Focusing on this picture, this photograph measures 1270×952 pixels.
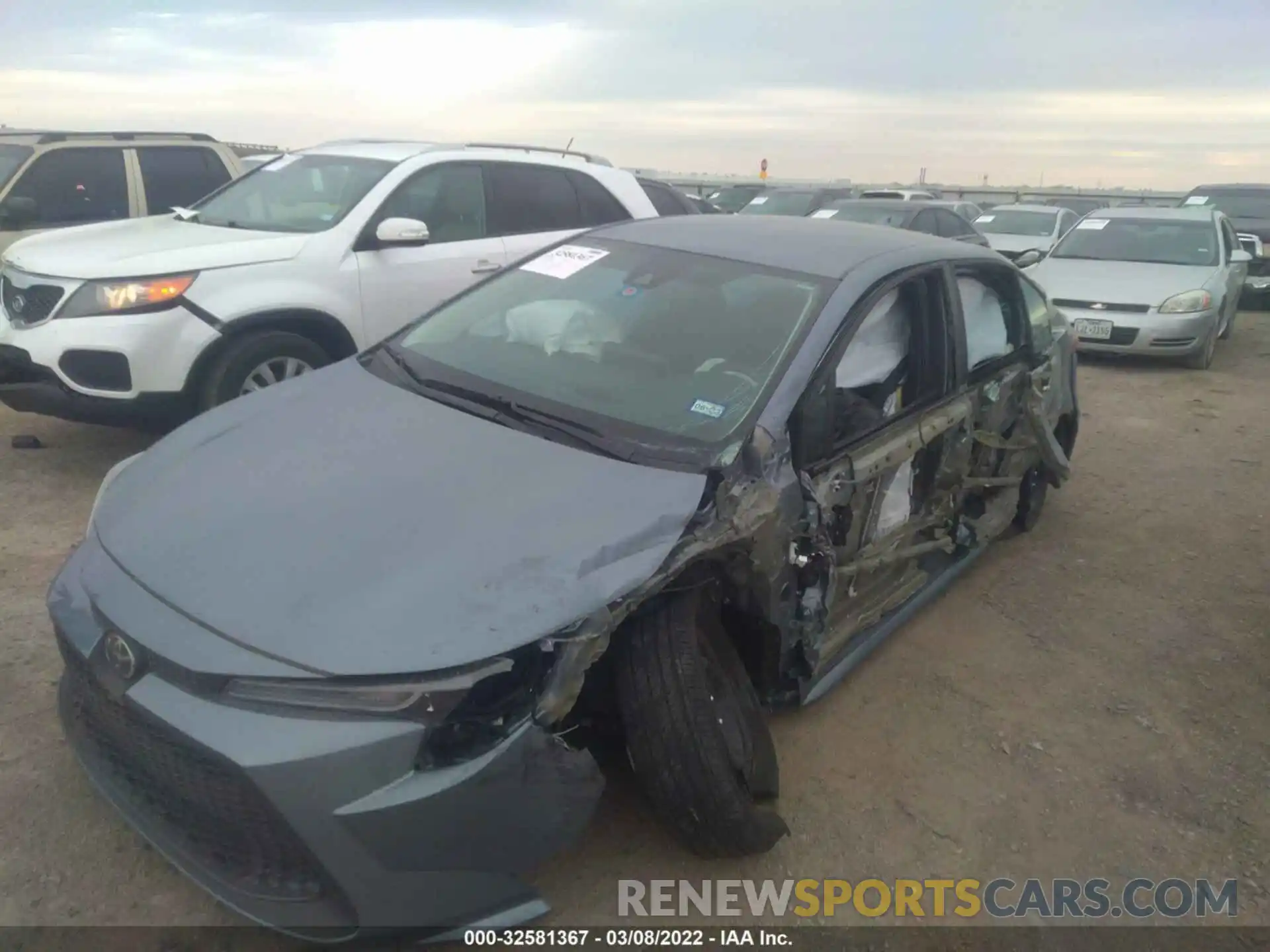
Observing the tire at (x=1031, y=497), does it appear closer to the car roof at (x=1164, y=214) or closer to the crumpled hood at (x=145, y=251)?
the crumpled hood at (x=145, y=251)

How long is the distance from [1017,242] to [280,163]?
11.1 m

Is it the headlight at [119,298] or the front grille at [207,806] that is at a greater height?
the headlight at [119,298]

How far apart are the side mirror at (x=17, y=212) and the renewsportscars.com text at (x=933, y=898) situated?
648 cm

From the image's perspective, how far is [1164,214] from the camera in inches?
407

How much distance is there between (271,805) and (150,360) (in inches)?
131

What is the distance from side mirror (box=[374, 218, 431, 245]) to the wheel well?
0.53 m

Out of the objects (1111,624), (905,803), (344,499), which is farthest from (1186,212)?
(344,499)

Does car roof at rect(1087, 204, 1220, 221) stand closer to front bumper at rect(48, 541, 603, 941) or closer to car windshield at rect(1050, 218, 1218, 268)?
car windshield at rect(1050, 218, 1218, 268)

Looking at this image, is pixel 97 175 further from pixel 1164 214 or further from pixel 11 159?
pixel 1164 214

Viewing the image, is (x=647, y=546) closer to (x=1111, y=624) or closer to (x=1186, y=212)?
(x=1111, y=624)

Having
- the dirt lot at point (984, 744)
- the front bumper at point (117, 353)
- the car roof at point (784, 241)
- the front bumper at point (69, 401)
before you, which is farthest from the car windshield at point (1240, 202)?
the front bumper at point (69, 401)

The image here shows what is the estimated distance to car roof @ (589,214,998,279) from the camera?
3.28 m

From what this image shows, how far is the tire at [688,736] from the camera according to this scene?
2.32m

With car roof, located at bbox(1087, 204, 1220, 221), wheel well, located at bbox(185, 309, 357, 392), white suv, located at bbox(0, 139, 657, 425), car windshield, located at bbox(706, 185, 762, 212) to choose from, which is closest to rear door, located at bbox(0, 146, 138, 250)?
white suv, located at bbox(0, 139, 657, 425)
